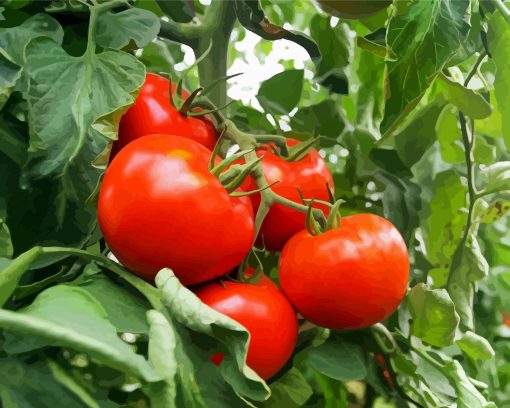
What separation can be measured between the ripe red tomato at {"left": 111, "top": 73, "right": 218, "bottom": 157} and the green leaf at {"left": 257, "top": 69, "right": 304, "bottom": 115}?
165 millimetres

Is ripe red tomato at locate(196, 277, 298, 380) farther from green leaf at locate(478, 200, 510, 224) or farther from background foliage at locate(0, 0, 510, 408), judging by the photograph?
green leaf at locate(478, 200, 510, 224)

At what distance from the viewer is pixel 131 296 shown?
1.44 ft

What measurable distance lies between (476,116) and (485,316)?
0.27 metres

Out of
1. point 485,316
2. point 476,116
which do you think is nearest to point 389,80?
point 476,116

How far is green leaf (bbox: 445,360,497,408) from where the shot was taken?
53 cm

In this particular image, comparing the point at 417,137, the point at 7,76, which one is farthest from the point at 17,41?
the point at 417,137

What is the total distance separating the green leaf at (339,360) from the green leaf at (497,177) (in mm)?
218

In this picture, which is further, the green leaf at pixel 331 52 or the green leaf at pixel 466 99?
the green leaf at pixel 331 52

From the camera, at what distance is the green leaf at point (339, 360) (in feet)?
1.66

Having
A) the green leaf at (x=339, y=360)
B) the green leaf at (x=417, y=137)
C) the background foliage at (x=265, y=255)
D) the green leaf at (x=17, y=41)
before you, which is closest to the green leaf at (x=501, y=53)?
the background foliage at (x=265, y=255)

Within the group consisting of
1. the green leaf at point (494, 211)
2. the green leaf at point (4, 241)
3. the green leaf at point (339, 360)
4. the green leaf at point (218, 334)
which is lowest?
the green leaf at point (494, 211)

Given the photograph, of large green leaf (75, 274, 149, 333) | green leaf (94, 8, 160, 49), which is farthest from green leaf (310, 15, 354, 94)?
large green leaf (75, 274, 149, 333)

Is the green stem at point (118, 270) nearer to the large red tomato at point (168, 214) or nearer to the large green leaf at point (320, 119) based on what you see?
the large red tomato at point (168, 214)

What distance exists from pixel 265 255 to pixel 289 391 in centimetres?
11
